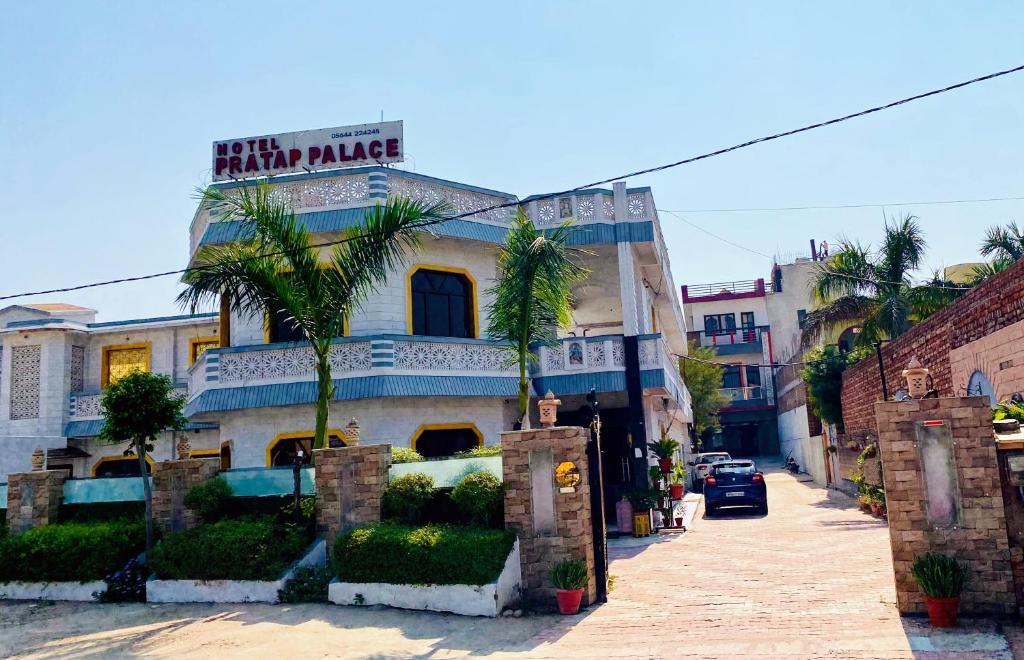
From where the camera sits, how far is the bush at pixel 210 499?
42.8 ft

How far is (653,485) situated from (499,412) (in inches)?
157

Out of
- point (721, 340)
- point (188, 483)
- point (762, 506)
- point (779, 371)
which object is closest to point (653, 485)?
point (762, 506)

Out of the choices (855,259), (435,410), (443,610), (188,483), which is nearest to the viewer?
(443,610)

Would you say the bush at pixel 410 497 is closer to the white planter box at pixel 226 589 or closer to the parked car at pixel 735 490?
the white planter box at pixel 226 589

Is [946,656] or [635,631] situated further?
[635,631]

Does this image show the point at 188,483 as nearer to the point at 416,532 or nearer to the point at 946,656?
the point at 416,532

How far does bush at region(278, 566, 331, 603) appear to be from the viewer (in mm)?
11734

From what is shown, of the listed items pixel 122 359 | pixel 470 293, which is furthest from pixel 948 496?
pixel 122 359

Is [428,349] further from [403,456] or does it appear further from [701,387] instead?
[701,387]

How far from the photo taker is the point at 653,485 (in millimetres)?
18594

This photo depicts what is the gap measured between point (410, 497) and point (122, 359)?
677 inches

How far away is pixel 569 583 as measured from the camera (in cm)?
1020

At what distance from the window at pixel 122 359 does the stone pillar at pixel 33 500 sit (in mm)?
10914

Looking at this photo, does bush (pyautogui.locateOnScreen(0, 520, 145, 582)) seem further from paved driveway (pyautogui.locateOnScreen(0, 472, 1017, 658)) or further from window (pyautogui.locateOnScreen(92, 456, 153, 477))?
window (pyautogui.locateOnScreen(92, 456, 153, 477))
